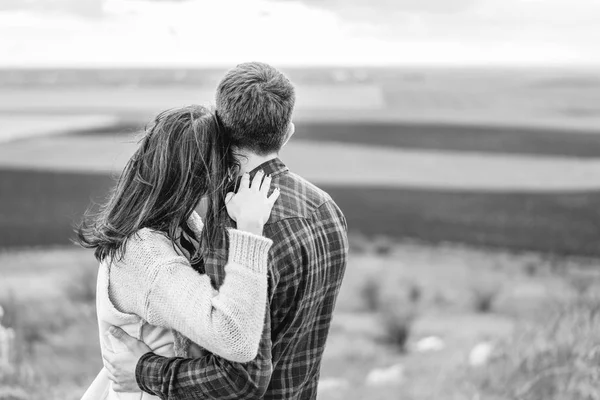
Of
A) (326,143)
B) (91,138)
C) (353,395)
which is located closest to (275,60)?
(326,143)

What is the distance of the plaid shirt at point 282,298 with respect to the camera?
119 centimetres

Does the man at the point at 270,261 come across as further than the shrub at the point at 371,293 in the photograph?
No

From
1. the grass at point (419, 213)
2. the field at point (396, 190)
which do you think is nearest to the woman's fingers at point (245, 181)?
the field at point (396, 190)

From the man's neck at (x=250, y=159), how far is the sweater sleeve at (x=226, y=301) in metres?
0.14

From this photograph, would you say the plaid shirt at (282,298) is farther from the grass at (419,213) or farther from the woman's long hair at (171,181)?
the grass at (419,213)

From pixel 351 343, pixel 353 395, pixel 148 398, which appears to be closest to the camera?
pixel 148 398

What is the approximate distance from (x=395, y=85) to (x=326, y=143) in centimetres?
70

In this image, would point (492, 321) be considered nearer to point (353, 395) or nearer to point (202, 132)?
point (353, 395)

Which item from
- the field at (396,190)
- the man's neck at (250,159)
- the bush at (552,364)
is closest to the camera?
the man's neck at (250,159)

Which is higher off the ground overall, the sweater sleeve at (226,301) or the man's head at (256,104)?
the man's head at (256,104)

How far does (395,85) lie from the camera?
5.09 m

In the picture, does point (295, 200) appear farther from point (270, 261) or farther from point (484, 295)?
point (484, 295)

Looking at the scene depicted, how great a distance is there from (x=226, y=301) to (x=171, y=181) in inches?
10.2

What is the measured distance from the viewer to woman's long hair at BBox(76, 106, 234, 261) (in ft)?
3.95
